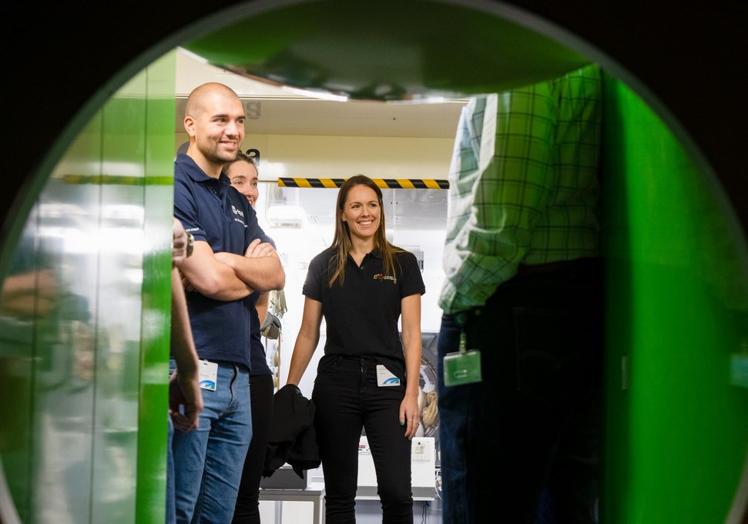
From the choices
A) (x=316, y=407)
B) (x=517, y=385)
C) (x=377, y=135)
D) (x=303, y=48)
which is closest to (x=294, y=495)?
(x=316, y=407)

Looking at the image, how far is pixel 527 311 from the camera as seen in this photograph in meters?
1.40

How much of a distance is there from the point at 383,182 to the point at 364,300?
209cm

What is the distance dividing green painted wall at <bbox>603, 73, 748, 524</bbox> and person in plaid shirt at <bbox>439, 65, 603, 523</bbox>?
42mm

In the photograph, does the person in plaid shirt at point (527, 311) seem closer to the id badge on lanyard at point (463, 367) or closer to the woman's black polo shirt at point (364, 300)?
the id badge on lanyard at point (463, 367)

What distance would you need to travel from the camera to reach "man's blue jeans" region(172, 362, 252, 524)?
6.99 ft

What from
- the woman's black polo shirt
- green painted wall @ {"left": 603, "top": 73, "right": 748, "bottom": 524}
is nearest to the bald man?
the woman's black polo shirt

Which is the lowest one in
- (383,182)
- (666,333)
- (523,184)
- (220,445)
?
(220,445)

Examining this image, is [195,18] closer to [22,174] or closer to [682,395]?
[22,174]

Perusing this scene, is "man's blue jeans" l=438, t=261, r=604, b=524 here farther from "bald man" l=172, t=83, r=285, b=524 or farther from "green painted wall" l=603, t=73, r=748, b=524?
"bald man" l=172, t=83, r=285, b=524

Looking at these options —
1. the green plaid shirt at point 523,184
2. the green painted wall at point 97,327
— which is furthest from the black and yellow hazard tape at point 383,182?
the green plaid shirt at point 523,184

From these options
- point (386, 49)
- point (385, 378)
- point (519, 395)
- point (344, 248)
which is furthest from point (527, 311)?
point (344, 248)

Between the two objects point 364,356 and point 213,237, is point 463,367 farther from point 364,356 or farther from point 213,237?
point 364,356

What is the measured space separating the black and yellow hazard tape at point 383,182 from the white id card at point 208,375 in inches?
111

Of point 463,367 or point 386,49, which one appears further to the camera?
point 463,367
